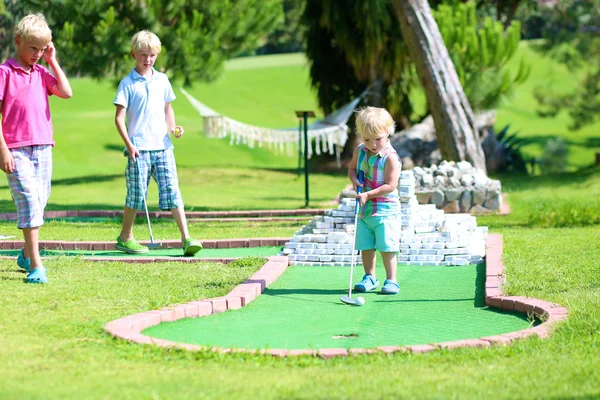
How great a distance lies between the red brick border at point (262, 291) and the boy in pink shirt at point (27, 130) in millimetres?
1223

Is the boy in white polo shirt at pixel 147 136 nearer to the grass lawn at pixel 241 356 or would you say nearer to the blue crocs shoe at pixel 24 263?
the grass lawn at pixel 241 356

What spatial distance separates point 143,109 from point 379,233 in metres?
2.24

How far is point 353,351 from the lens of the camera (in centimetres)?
429

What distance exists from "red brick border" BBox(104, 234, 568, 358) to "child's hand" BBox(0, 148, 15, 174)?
146cm

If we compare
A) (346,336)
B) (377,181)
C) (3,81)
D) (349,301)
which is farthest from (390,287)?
(3,81)

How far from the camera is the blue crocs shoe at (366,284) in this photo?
20.2 ft

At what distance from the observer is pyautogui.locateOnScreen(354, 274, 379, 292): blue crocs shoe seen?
20.2 feet

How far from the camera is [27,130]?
600 cm

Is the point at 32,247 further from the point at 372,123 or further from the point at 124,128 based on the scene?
the point at 372,123

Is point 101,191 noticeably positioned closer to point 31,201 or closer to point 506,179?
point 506,179

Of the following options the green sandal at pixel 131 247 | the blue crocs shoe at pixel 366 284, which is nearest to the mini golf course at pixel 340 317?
the blue crocs shoe at pixel 366 284

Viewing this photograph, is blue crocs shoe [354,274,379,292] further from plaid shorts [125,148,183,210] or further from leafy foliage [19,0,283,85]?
leafy foliage [19,0,283,85]

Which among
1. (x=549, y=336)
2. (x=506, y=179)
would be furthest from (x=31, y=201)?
(x=506, y=179)

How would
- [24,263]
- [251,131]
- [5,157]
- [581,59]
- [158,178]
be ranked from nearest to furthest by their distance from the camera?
1. [5,157]
2. [24,263]
3. [158,178]
4. [251,131]
5. [581,59]
